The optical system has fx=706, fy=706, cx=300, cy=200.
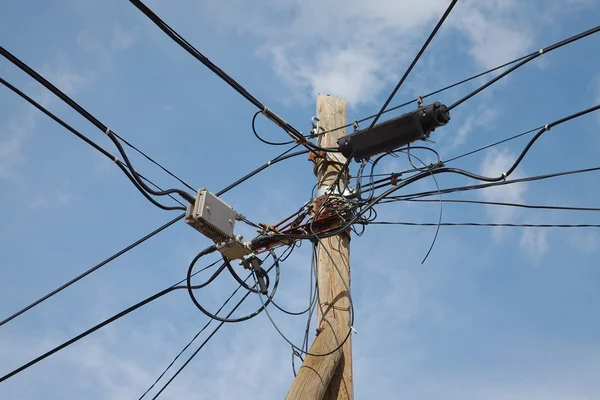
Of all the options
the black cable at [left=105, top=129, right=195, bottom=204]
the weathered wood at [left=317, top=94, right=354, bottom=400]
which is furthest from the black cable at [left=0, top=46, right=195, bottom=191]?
the weathered wood at [left=317, top=94, right=354, bottom=400]

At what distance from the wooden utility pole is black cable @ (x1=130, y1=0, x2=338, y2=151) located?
26cm

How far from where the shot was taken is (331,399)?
5.19m

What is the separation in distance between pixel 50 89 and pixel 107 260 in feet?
7.16

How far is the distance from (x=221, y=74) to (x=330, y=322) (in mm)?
2102

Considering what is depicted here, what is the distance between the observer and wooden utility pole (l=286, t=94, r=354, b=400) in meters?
4.96

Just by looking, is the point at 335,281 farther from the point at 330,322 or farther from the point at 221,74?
the point at 221,74

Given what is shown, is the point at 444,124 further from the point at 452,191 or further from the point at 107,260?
the point at 107,260

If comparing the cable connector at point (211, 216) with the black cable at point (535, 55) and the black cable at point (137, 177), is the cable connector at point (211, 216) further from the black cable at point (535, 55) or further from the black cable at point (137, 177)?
the black cable at point (535, 55)

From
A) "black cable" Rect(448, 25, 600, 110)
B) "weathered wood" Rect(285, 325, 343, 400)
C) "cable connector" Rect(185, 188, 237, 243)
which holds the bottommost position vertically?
"weathered wood" Rect(285, 325, 343, 400)

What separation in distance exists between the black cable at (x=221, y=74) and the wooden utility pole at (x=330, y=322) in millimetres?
263

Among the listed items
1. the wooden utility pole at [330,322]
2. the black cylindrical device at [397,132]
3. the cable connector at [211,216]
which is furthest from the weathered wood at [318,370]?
the black cylindrical device at [397,132]

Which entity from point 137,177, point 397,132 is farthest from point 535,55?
point 137,177

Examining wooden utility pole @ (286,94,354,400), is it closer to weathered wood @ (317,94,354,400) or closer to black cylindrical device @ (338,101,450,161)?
Result: weathered wood @ (317,94,354,400)

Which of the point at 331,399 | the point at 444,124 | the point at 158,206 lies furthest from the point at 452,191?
the point at 158,206
